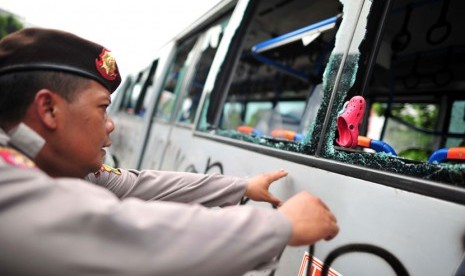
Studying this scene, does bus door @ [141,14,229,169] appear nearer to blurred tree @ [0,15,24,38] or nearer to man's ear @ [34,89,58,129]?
man's ear @ [34,89,58,129]

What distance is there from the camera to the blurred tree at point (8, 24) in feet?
36.9

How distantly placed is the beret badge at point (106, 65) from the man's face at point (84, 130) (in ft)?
0.20

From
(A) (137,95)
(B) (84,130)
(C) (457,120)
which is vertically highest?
(C) (457,120)

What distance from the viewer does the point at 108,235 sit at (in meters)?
0.47

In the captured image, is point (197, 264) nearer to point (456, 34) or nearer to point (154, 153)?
point (154, 153)

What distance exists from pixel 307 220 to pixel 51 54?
0.79 meters

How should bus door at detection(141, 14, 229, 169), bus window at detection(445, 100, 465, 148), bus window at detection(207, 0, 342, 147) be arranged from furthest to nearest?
bus window at detection(445, 100, 465, 148) < bus door at detection(141, 14, 229, 169) < bus window at detection(207, 0, 342, 147)

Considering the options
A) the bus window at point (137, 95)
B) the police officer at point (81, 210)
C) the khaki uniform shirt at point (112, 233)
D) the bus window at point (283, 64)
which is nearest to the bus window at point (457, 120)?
the bus window at point (283, 64)

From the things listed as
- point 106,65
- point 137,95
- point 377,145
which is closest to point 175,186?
point 106,65

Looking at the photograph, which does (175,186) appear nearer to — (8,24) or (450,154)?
(450,154)

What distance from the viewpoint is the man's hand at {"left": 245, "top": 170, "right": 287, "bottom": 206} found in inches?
38.6

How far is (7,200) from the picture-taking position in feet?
1.47

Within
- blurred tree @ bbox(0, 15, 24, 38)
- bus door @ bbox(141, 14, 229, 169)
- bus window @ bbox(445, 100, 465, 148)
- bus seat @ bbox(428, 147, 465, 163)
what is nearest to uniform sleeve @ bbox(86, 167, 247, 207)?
bus seat @ bbox(428, 147, 465, 163)

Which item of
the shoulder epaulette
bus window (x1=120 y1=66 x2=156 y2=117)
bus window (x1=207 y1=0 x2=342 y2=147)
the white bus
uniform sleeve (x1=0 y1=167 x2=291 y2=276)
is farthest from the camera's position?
bus window (x1=120 y1=66 x2=156 y2=117)
